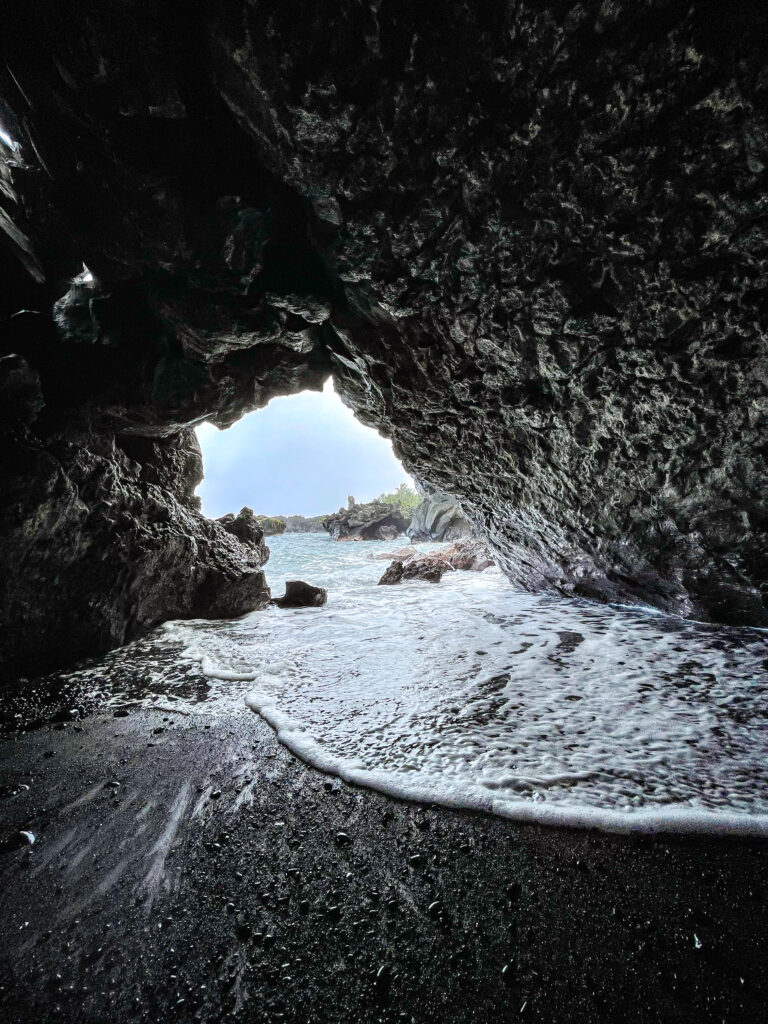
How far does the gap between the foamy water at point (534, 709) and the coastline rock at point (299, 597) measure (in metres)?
2.02

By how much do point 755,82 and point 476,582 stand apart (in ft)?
27.6

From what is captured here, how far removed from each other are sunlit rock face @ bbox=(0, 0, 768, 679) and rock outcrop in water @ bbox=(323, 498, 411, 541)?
30959mm

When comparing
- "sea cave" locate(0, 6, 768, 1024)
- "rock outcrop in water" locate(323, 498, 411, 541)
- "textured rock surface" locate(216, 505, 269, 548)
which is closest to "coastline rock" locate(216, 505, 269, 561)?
"textured rock surface" locate(216, 505, 269, 548)

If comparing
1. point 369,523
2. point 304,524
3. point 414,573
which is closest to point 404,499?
point 369,523

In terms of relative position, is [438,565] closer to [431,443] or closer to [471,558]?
[471,558]

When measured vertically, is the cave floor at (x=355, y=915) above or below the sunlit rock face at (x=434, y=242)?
below

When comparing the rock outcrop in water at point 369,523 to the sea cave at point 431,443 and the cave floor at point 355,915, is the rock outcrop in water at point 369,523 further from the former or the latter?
the cave floor at point 355,915

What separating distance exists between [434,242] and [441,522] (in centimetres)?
2405

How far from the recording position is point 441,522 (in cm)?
2686

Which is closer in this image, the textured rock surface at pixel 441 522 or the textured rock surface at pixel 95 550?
the textured rock surface at pixel 95 550

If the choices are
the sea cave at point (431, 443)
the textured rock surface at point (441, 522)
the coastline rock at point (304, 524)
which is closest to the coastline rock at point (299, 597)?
the sea cave at point (431, 443)

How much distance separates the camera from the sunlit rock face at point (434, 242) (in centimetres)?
233

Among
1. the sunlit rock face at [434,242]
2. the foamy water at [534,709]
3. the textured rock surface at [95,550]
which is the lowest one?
the foamy water at [534,709]

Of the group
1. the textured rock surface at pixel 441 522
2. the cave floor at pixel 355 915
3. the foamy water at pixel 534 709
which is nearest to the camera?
the cave floor at pixel 355 915
